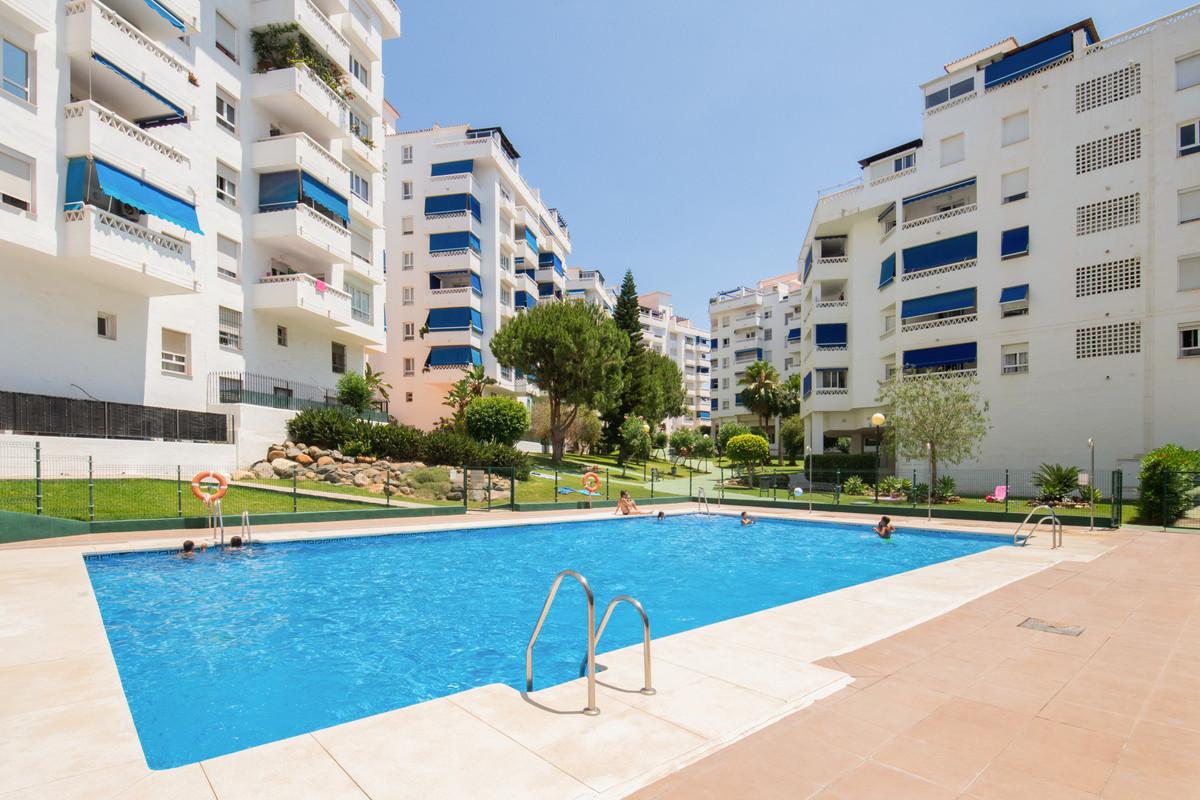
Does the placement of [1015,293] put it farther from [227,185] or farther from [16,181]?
[16,181]

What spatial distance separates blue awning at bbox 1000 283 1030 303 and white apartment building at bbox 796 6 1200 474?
0.08 m

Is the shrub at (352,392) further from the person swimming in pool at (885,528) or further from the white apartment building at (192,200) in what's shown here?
the person swimming in pool at (885,528)

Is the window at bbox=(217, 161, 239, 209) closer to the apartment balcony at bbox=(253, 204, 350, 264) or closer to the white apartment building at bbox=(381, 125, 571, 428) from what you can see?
the apartment balcony at bbox=(253, 204, 350, 264)

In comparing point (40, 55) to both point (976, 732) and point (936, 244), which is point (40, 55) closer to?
point (976, 732)

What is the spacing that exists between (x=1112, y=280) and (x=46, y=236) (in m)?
40.3

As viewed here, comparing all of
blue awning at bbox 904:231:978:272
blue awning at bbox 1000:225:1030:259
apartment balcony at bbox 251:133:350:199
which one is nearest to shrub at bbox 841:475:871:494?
blue awning at bbox 904:231:978:272

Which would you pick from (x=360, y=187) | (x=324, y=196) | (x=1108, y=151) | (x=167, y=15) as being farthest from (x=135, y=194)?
(x=1108, y=151)

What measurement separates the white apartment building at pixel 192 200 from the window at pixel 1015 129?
33.4 metres

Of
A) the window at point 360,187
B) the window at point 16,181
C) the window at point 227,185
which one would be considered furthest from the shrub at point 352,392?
the window at point 16,181

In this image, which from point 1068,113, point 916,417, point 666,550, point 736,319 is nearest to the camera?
point 666,550

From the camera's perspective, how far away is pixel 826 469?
122 ft

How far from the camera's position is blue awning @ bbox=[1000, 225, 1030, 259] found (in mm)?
30047

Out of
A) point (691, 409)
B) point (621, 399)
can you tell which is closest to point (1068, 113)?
point (621, 399)

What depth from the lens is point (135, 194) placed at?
63.4ft
